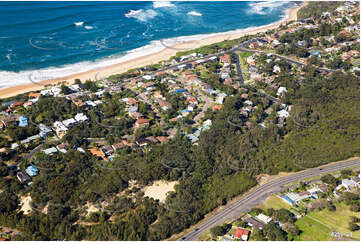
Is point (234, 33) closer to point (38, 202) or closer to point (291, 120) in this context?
point (291, 120)

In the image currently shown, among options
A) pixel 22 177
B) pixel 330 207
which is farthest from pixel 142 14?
pixel 330 207

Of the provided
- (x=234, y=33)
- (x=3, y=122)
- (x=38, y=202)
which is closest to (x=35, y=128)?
(x=3, y=122)

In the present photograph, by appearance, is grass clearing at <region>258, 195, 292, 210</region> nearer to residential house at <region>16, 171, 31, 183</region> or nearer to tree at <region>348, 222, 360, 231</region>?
tree at <region>348, 222, 360, 231</region>

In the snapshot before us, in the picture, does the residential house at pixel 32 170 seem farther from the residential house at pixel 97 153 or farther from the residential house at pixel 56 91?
the residential house at pixel 56 91

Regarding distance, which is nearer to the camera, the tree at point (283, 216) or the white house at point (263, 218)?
the tree at point (283, 216)

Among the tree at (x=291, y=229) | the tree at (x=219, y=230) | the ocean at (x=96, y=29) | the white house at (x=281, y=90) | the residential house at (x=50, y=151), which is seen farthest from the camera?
the ocean at (x=96, y=29)

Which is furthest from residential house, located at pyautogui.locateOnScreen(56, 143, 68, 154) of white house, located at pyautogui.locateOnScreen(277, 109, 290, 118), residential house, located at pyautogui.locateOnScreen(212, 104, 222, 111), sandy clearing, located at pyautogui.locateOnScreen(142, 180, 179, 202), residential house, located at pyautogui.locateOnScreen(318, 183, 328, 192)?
white house, located at pyautogui.locateOnScreen(277, 109, 290, 118)

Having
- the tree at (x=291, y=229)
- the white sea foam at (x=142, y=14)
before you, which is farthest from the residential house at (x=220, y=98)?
the white sea foam at (x=142, y=14)
